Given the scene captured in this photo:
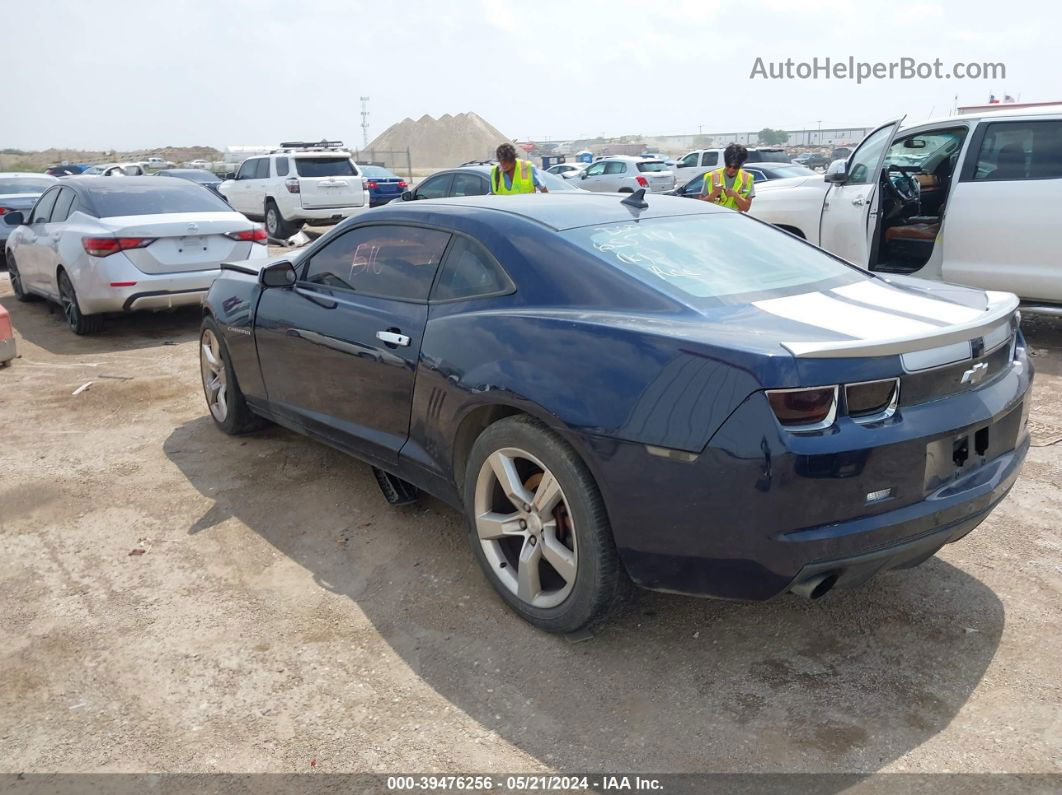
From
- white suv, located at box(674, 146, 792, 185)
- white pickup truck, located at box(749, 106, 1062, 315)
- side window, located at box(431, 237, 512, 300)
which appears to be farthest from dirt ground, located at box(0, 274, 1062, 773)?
white suv, located at box(674, 146, 792, 185)

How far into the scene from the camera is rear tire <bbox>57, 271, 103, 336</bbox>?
28.2 ft

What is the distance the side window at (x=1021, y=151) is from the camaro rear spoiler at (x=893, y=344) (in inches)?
181

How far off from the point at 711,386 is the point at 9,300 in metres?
11.3

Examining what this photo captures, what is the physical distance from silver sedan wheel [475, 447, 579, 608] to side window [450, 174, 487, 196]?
30.3ft

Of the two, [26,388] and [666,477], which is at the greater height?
[666,477]

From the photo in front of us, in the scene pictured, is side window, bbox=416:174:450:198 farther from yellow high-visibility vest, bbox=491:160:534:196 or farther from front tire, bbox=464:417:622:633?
front tire, bbox=464:417:622:633

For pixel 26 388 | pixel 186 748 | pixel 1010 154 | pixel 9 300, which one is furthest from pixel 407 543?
pixel 9 300

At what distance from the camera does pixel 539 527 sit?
3152 mm

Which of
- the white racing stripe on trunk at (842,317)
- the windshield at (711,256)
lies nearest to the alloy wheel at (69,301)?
the windshield at (711,256)

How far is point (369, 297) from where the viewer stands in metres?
4.06

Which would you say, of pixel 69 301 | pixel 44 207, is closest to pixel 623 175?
pixel 44 207

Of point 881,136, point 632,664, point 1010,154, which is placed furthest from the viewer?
point 881,136

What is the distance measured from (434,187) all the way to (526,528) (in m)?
11.0

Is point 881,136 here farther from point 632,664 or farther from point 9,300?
point 9,300
